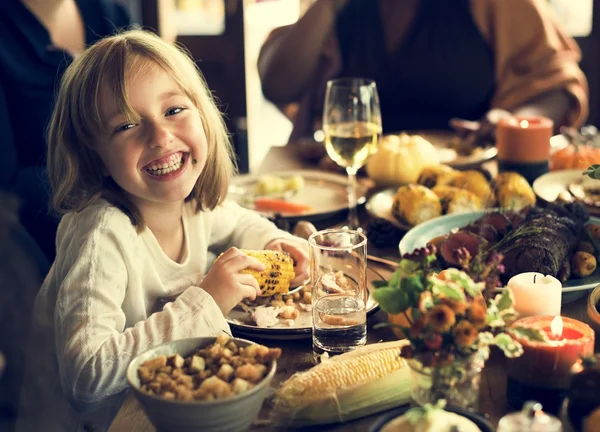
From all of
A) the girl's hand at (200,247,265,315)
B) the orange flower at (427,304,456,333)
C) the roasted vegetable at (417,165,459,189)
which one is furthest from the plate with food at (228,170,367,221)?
the orange flower at (427,304,456,333)

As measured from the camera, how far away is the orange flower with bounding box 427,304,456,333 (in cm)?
81

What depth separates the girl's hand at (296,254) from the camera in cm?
142

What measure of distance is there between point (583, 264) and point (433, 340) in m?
0.58

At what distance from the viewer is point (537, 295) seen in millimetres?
1079

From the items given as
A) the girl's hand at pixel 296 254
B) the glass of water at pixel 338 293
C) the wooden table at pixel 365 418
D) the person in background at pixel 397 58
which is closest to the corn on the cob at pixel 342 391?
the wooden table at pixel 365 418

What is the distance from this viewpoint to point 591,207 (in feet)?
5.21

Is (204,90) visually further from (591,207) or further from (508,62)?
(508,62)

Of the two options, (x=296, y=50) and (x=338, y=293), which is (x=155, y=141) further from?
(x=296, y=50)

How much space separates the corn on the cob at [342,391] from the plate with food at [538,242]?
0.30 metres

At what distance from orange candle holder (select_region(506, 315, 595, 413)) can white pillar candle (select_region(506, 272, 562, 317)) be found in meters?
0.11

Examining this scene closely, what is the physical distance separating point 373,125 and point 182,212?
1.60 ft

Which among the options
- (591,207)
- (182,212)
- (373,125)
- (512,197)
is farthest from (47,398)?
(591,207)

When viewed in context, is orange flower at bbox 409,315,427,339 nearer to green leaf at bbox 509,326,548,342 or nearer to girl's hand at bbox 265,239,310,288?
green leaf at bbox 509,326,548,342

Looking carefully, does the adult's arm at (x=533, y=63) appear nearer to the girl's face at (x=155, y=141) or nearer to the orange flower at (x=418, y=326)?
the girl's face at (x=155, y=141)
